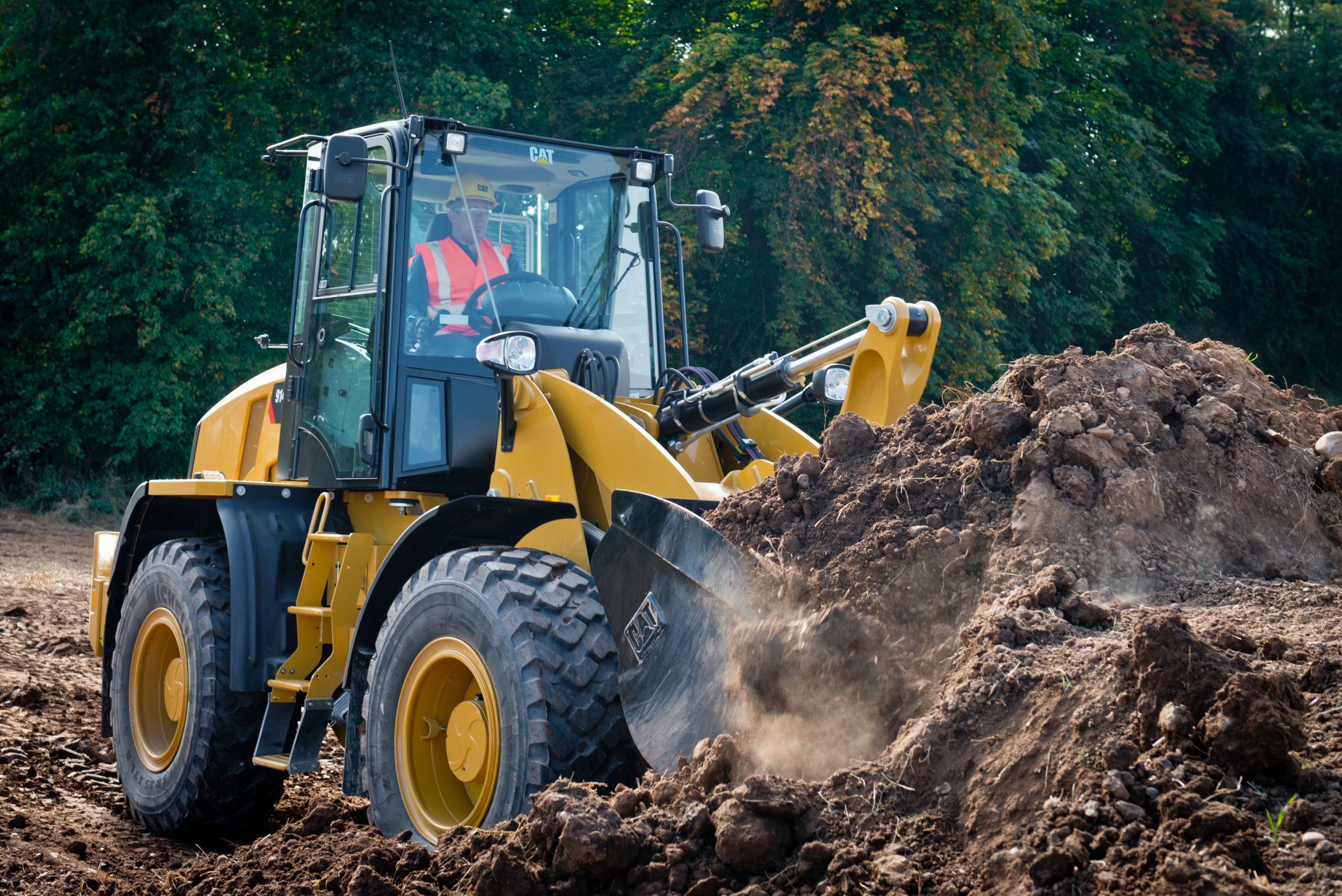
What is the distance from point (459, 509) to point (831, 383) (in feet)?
4.97

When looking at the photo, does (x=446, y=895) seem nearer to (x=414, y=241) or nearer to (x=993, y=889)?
(x=993, y=889)

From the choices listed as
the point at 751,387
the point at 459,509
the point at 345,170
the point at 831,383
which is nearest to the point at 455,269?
the point at 345,170

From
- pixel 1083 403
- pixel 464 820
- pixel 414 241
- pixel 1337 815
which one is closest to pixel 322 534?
pixel 414 241

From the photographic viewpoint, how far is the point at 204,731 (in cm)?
561

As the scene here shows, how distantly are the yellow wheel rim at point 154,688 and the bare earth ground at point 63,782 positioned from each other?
383 mm

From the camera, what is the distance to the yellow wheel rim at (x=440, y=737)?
163 inches

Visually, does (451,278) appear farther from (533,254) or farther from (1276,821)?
(1276,821)

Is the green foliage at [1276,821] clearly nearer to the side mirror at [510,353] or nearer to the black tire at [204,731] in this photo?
the side mirror at [510,353]

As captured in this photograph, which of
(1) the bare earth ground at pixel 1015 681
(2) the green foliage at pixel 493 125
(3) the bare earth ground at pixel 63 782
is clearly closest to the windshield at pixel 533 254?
(1) the bare earth ground at pixel 1015 681

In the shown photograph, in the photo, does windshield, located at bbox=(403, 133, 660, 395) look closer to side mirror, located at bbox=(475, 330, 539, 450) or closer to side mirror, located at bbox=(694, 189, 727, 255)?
side mirror, located at bbox=(694, 189, 727, 255)

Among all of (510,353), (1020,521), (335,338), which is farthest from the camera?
(335,338)

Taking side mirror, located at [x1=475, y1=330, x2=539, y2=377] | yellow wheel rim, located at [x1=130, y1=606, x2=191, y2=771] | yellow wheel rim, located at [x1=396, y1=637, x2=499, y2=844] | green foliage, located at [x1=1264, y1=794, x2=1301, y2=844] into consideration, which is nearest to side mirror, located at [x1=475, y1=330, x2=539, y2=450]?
side mirror, located at [x1=475, y1=330, x2=539, y2=377]

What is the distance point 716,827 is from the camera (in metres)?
3.01

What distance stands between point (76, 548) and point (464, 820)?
14.0 meters
